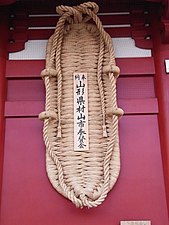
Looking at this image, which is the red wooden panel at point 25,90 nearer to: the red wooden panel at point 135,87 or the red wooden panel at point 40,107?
the red wooden panel at point 40,107

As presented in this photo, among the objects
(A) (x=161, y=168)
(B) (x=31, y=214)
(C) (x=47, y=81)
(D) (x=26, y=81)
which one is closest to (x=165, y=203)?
(A) (x=161, y=168)

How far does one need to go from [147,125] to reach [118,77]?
11.8 inches

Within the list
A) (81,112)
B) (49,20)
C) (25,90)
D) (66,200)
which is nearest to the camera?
(66,200)

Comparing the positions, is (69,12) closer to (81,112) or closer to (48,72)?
(48,72)

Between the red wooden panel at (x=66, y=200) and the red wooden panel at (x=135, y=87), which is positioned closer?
the red wooden panel at (x=66, y=200)

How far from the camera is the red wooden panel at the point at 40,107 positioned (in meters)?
1.77

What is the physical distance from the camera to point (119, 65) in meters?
1.88

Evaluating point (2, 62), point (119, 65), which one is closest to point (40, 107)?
point (2, 62)

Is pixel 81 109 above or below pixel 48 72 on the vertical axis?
below

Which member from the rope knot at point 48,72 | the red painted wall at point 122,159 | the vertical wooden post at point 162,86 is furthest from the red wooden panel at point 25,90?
the vertical wooden post at point 162,86

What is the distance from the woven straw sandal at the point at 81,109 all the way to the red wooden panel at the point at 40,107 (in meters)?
0.09

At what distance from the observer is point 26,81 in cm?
187

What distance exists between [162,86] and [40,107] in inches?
24.2

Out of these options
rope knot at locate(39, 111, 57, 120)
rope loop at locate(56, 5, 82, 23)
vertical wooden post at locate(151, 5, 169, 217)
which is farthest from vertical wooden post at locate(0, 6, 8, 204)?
vertical wooden post at locate(151, 5, 169, 217)
